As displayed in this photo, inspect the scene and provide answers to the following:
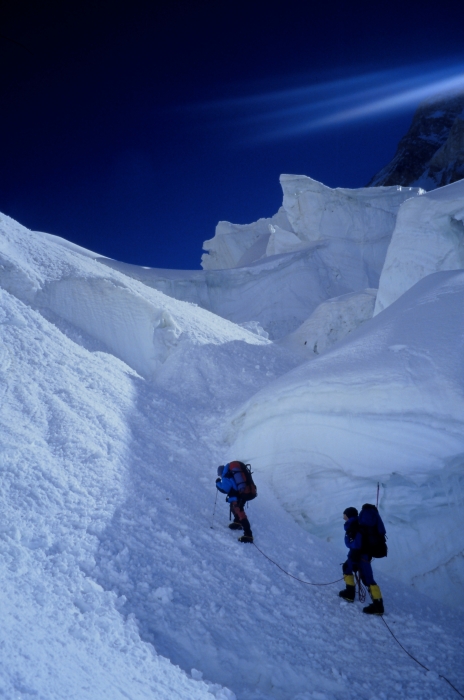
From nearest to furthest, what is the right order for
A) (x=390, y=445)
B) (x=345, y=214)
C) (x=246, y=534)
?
(x=246, y=534) → (x=390, y=445) → (x=345, y=214)

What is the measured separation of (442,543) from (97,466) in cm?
510

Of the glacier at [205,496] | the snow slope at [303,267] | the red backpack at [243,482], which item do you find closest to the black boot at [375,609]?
the glacier at [205,496]

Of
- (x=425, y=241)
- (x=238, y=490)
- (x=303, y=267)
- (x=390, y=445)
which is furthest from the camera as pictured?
(x=303, y=267)

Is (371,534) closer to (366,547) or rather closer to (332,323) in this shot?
(366,547)

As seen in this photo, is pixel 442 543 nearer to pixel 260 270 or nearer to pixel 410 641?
pixel 410 641

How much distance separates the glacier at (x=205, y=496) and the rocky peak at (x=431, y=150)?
2164 inches

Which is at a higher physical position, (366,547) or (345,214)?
(345,214)

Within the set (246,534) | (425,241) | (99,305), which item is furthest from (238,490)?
(425,241)

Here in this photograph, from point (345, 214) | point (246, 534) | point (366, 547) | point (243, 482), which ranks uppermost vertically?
point (345, 214)

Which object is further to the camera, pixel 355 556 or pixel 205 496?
pixel 205 496

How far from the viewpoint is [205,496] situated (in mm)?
7297

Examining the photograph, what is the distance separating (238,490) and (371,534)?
1.73m

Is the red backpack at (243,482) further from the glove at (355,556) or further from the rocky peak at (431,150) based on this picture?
the rocky peak at (431,150)

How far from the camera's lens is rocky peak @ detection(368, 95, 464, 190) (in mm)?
59250
